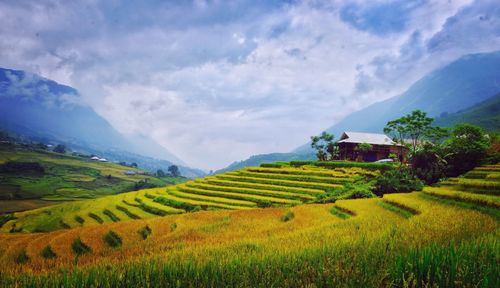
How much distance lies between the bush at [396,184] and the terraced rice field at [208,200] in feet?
9.07

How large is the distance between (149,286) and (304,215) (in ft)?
38.7

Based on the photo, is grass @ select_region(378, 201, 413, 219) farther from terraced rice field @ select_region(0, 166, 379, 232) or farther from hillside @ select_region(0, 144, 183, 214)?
hillside @ select_region(0, 144, 183, 214)

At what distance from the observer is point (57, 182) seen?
8112cm

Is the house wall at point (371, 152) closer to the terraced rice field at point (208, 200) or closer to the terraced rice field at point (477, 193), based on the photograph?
the terraced rice field at point (208, 200)

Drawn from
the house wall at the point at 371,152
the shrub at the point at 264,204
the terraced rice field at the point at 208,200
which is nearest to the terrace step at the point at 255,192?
the terraced rice field at the point at 208,200

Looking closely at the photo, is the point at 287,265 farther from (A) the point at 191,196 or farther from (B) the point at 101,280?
(A) the point at 191,196

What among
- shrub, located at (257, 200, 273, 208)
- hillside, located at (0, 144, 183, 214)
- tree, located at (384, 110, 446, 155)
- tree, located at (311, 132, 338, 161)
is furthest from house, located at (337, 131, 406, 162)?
hillside, located at (0, 144, 183, 214)

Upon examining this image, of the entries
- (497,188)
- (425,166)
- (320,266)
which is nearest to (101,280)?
(320,266)

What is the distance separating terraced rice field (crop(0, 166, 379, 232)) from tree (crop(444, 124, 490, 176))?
22.1 feet

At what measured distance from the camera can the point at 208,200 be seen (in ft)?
82.7

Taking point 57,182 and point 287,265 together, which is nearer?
point 287,265

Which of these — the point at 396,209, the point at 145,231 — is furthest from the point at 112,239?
the point at 396,209

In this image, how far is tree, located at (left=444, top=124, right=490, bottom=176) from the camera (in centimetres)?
2567

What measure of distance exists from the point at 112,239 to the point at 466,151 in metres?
29.6
